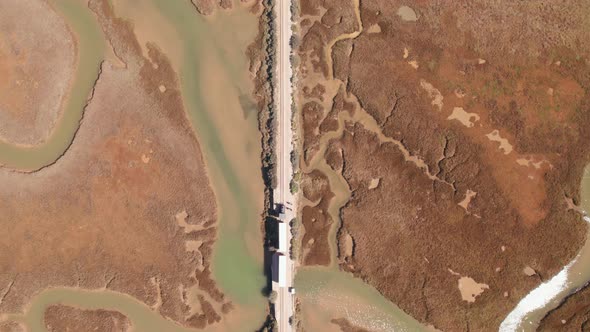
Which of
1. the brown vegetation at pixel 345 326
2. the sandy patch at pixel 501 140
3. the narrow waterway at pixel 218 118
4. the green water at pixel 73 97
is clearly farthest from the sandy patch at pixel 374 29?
the brown vegetation at pixel 345 326

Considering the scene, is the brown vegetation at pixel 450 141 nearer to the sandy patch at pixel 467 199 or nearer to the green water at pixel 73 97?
the sandy patch at pixel 467 199

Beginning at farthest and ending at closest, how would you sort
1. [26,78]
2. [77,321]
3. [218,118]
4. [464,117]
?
[218,118], [464,117], [26,78], [77,321]

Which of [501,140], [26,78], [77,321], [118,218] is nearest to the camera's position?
[77,321]

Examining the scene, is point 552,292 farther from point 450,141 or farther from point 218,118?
point 218,118

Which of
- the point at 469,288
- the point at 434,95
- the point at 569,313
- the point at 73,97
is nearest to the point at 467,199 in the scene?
the point at 469,288

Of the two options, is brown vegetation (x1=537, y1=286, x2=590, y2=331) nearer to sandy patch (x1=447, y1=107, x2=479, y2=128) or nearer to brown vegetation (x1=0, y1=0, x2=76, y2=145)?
sandy patch (x1=447, y1=107, x2=479, y2=128)

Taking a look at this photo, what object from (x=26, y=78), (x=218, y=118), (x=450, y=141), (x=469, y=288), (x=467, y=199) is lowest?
(x=469, y=288)

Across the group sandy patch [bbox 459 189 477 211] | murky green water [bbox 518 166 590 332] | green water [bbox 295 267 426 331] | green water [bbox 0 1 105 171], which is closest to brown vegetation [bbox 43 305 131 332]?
green water [bbox 0 1 105 171]
